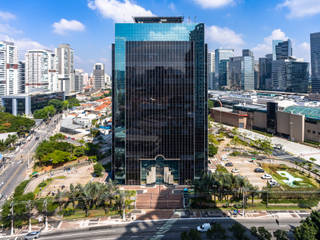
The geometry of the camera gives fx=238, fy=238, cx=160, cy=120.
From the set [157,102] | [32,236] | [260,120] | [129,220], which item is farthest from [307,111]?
[32,236]

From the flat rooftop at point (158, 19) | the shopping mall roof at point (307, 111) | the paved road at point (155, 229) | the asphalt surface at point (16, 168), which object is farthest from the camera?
the shopping mall roof at point (307, 111)

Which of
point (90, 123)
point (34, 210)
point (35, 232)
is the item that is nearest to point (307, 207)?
point (35, 232)

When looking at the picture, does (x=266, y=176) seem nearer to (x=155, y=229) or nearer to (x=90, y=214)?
(x=155, y=229)

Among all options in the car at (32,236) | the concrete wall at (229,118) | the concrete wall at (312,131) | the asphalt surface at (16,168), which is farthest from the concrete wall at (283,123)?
the asphalt surface at (16,168)

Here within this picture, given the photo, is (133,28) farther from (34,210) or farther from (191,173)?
(34,210)

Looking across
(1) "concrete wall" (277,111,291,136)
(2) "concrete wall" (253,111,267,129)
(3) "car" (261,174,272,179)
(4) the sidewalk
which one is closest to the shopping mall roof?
(1) "concrete wall" (277,111,291,136)

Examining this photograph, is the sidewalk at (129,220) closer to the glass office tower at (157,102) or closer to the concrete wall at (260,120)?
the glass office tower at (157,102)
